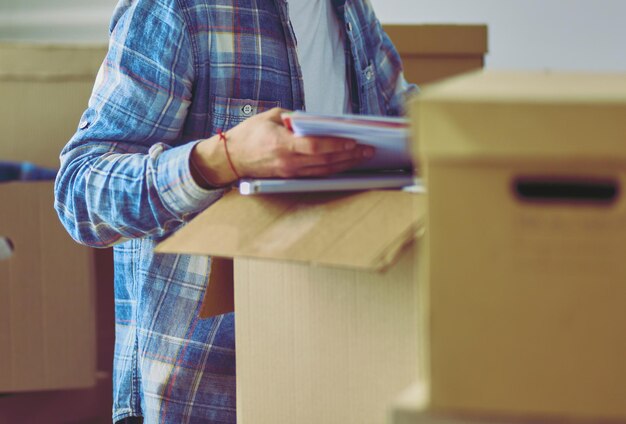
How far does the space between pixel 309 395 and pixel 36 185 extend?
916 millimetres

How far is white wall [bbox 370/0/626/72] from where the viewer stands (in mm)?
2199

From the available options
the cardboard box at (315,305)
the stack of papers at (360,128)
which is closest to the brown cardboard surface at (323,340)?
the cardboard box at (315,305)

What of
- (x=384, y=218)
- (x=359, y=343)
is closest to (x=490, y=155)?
(x=384, y=218)

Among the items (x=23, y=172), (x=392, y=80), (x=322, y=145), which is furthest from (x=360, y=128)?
(x=23, y=172)

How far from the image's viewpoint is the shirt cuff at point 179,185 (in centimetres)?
91

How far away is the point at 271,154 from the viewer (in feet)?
2.74

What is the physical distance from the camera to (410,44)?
173 cm

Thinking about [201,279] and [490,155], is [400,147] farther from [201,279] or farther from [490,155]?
[201,279]

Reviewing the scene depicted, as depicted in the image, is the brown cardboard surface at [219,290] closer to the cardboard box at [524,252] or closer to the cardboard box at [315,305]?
the cardboard box at [315,305]

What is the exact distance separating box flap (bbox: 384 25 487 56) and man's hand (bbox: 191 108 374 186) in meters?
0.90

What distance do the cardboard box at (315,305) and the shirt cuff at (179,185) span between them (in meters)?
0.10

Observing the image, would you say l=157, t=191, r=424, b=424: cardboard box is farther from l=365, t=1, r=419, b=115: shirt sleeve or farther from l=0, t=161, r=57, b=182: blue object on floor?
l=0, t=161, r=57, b=182: blue object on floor

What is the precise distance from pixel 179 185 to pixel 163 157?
45 millimetres

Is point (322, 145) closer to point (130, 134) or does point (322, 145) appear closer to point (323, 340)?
point (323, 340)
